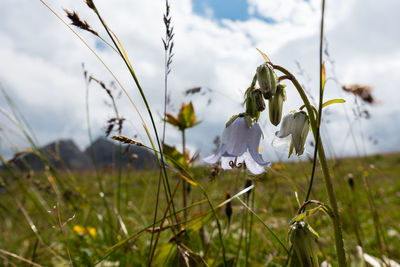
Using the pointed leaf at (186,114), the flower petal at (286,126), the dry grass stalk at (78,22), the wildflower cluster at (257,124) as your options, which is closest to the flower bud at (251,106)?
the wildflower cluster at (257,124)

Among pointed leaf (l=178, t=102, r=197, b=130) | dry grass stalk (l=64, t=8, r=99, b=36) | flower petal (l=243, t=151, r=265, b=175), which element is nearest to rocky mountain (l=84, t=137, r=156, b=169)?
pointed leaf (l=178, t=102, r=197, b=130)

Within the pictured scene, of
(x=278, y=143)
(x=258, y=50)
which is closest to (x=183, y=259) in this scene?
(x=278, y=143)

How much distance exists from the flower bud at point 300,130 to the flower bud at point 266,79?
0.18m

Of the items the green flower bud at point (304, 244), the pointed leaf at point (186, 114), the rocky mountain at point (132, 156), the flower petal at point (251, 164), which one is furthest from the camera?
the pointed leaf at point (186, 114)

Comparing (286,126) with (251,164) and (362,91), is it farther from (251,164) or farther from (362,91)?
(362,91)

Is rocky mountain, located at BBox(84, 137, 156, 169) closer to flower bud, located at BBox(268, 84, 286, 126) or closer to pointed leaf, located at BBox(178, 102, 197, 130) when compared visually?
pointed leaf, located at BBox(178, 102, 197, 130)

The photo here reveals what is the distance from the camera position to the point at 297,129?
1.27m

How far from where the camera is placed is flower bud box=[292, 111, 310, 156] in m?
1.27

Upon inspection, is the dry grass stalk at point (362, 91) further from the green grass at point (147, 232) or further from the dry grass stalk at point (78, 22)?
the dry grass stalk at point (78, 22)

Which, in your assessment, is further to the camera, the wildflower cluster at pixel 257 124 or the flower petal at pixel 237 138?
the flower petal at pixel 237 138

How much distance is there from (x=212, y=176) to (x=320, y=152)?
0.49 meters

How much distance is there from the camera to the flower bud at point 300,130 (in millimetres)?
1266

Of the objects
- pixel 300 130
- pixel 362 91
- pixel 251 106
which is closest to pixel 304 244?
pixel 300 130

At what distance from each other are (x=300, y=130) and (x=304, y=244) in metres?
0.41
